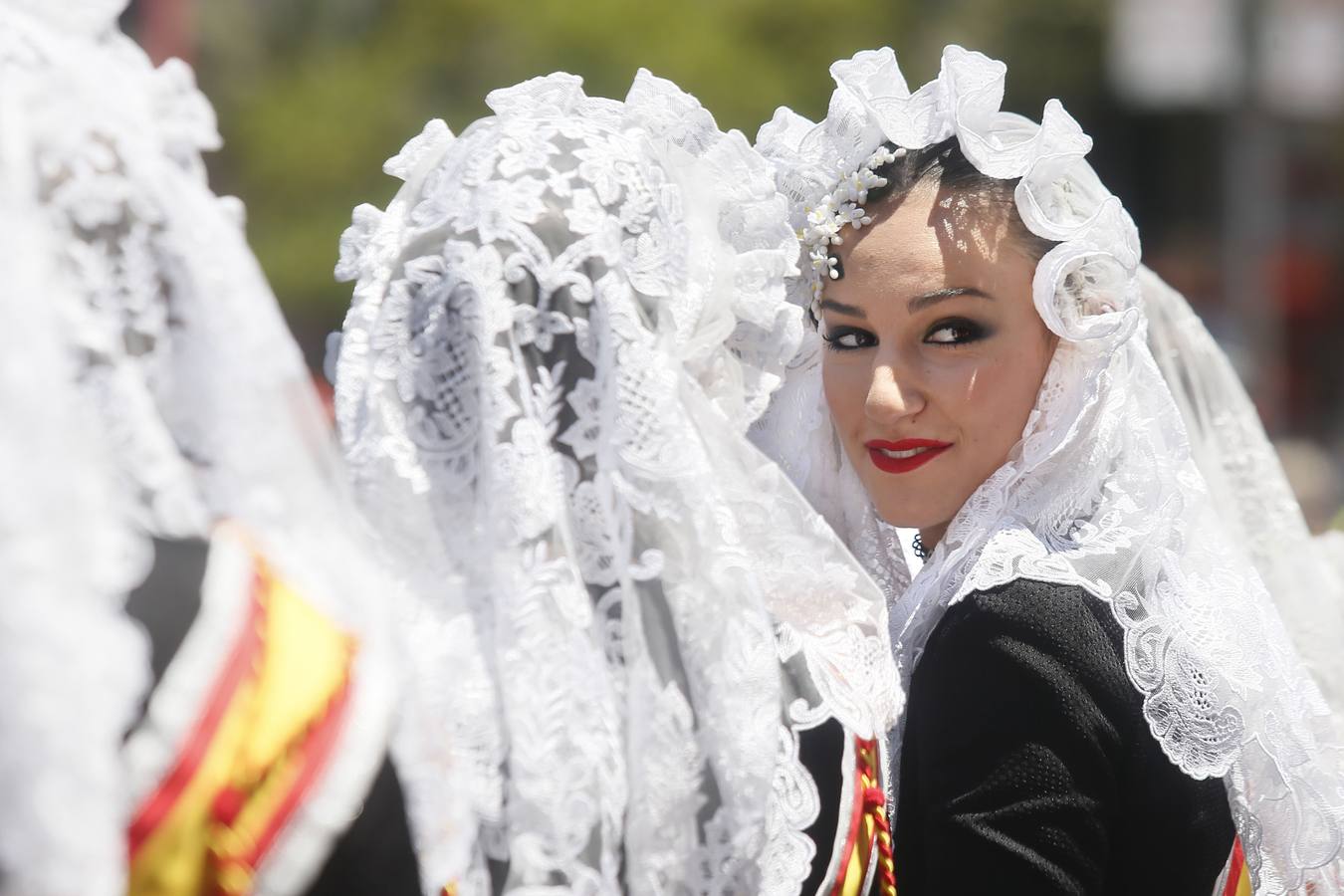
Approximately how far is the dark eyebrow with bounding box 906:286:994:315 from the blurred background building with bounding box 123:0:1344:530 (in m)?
8.43

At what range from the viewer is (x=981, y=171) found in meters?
2.29

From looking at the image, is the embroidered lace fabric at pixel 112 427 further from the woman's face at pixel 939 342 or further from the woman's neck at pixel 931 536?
the woman's neck at pixel 931 536

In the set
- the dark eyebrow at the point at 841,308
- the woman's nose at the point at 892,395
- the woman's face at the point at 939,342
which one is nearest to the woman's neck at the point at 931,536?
the woman's face at the point at 939,342

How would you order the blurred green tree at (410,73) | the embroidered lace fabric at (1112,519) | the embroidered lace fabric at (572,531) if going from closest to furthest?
the embroidered lace fabric at (572,531) < the embroidered lace fabric at (1112,519) < the blurred green tree at (410,73)

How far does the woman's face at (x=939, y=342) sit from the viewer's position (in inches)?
90.2

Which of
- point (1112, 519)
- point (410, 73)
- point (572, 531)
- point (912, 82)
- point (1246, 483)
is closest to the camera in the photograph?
point (572, 531)

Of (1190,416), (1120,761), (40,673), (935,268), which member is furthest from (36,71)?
(1190,416)

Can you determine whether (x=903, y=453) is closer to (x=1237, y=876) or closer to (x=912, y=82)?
(x=1237, y=876)

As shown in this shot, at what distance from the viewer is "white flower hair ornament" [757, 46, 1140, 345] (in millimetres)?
2238

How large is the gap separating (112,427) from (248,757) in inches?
12.2

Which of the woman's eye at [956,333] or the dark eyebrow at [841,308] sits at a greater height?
the dark eyebrow at [841,308]

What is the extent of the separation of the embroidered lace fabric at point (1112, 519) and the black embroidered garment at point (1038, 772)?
50 mm

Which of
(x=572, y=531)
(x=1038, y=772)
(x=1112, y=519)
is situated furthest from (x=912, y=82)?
(x=572, y=531)

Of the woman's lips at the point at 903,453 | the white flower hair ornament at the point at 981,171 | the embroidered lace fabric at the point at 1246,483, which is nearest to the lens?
the white flower hair ornament at the point at 981,171
